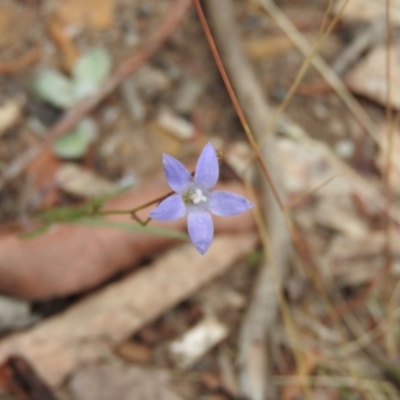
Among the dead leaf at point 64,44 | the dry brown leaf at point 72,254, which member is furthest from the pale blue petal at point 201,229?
the dead leaf at point 64,44

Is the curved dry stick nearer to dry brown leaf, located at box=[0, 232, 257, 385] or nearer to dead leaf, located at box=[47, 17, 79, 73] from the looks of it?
dead leaf, located at box=[47, 17, 79, 73]

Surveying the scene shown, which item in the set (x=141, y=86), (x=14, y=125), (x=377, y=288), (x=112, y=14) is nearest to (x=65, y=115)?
(x=14, y=125)

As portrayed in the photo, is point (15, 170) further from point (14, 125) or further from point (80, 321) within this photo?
point (80, 321)

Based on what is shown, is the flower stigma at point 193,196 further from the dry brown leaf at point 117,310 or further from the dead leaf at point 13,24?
the dead leaf at point 13,24

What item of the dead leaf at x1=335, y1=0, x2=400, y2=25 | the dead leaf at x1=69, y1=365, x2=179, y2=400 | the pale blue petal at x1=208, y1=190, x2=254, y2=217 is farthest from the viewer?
the dead leaf at x1=335, y1=0, x2=400, y2=25

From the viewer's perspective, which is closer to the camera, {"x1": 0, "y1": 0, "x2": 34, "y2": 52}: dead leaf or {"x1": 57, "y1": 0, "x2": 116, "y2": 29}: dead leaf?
{"x1": 0, "y1": 0, "x2": 34, "y2": 52}: dead leaf

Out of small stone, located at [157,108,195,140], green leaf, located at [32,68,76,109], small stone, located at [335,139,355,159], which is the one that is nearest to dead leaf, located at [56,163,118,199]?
green leaf, located at [32,68,76,109]
